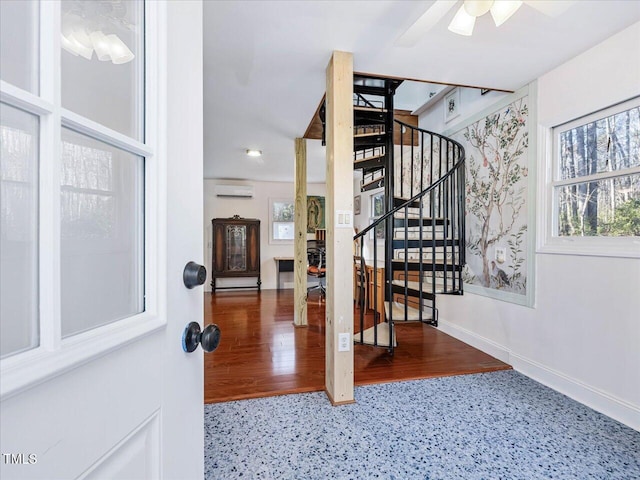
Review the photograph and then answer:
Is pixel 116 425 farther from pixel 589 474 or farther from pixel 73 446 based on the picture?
pixel 589 474

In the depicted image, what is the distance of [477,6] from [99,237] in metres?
1.74

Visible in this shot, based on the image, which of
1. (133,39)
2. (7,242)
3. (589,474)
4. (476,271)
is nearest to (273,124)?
(476,271)

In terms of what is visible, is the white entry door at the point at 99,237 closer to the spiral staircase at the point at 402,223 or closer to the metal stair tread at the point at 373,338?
the spiral staircase at the point at 402,223

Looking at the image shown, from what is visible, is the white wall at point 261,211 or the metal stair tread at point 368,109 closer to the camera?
the metal stair tread at point 368,109

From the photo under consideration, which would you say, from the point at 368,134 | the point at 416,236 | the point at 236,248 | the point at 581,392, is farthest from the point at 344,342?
the point at 236,248

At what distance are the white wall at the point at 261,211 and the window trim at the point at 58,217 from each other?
6.02 meters

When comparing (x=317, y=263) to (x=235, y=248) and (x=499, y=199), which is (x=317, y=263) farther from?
(x=499, y=199)

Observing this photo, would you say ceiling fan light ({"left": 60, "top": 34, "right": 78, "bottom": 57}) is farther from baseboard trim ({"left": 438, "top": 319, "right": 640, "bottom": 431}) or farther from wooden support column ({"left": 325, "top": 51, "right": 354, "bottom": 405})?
baseboard trim ({"left": 438, "top": 319, "right": 640, "bottom": 431})

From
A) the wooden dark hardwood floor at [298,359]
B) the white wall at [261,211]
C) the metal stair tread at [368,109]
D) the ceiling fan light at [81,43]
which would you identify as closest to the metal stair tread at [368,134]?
the metal stair tread at [368,109]

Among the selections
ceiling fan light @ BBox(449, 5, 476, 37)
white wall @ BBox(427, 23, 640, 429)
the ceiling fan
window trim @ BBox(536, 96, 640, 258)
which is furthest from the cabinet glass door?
ceiling fan light @ BBox(449, 5, 476, 37)

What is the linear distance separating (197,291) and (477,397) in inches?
86.0

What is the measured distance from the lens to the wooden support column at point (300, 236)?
3.84 m

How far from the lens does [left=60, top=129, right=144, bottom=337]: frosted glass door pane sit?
1.47 ft

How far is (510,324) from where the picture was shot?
268cm
